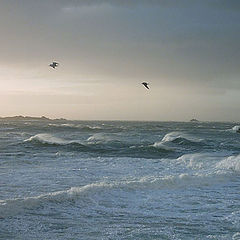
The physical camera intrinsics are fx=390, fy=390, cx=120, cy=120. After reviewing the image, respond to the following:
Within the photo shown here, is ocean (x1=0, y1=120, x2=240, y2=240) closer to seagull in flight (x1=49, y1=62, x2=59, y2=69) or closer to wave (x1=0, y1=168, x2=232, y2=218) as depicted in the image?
wave (x1=0, y1=168, x2=232, y2=218)

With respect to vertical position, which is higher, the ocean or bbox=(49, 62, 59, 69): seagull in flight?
bbox=(49, 62, 59, 69): seagull in flight

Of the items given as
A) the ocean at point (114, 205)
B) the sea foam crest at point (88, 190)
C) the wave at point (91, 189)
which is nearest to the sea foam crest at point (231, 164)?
the ocean at point (114, 205)

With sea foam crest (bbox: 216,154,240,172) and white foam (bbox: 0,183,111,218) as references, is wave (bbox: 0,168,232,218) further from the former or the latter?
sea foam crest (bbox: 216,154,240,172)

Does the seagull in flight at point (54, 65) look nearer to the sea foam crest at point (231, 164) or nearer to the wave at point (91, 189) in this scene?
the wave at point (91, 189)

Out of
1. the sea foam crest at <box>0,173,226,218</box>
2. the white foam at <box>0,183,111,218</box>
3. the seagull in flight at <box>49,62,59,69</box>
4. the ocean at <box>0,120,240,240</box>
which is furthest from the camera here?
the seagull in flight at <box>49,62,59,69</box>

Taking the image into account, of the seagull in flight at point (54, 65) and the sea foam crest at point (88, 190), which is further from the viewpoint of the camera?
the seagull in flight at point (54, 65)

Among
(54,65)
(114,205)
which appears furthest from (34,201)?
(54,65)

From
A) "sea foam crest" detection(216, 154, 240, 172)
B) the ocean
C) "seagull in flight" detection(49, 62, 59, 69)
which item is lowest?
the ocean

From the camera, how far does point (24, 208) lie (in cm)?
895

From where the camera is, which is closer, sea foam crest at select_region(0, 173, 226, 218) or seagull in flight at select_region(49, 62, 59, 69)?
sea foam crest at select_region(0, 173, 226, 218)

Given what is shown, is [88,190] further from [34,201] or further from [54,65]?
[54,65]

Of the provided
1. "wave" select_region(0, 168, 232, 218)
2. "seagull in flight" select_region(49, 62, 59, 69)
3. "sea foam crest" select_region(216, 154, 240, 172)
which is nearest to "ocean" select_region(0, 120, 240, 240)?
"wave" select_region(0, 168, 232, 218)

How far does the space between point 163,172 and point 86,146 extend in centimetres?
1385

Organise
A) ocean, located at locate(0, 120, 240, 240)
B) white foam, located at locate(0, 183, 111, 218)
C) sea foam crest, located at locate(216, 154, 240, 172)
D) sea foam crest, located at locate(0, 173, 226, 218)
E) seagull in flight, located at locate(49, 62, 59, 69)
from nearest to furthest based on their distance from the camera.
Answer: ocean, located at locate(0, 120, 240, 240)
white foam, located at locate(0, 183, 111, 218)
sea foam crest, located at locate(0, 173, 226, 218)
seagull in flight, located at locate(49, 62, 59, 69)
sea foam crest, located at locate(216, 154, 240, 172)
